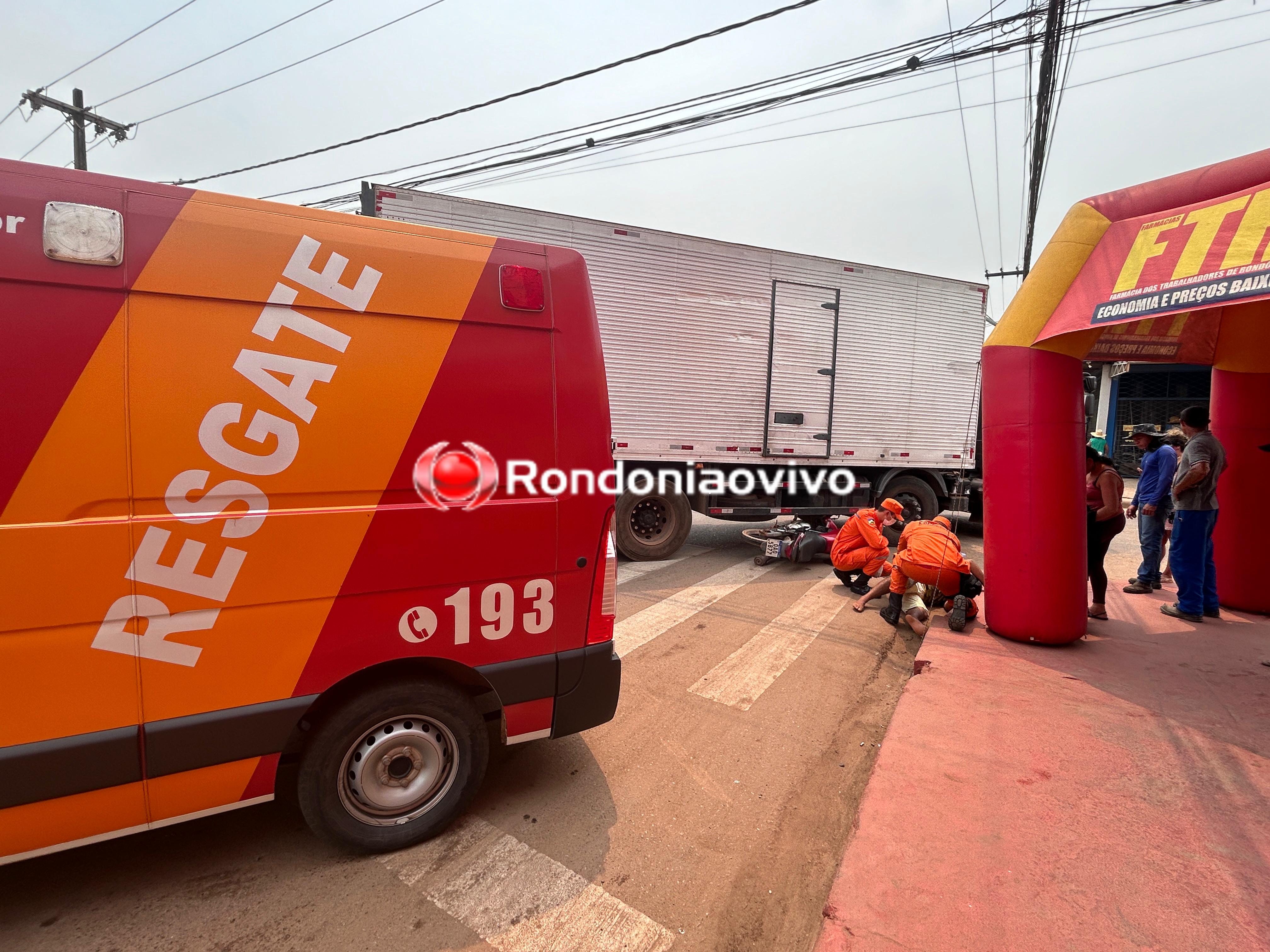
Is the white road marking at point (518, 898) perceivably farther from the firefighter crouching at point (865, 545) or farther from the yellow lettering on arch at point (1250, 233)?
the firefighter crouching at point (865, 545)

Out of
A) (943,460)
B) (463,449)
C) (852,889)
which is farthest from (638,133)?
(852,889)

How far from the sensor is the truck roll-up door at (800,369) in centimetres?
866

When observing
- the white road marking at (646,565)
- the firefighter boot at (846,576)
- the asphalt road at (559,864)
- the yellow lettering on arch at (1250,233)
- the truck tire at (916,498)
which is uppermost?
the yellow lettering on arch at (1250,233)

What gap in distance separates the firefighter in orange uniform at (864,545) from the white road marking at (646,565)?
2280 mm

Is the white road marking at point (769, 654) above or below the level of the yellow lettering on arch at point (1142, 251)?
below

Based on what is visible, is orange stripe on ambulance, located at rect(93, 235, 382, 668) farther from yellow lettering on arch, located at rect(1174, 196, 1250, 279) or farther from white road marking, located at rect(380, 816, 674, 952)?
yellow lettering on arch, located at rect(1174, 196, 1250, 279)

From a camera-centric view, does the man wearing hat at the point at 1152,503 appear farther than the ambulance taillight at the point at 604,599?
Yes

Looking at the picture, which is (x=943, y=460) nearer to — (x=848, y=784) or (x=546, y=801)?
(x=848, y=784)

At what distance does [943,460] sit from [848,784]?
8.17m

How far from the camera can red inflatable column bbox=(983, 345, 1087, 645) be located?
4562mm

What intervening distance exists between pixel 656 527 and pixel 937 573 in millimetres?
3866

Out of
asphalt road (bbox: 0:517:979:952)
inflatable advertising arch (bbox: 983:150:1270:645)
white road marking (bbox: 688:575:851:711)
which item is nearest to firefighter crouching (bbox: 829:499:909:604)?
white road marking (bbox: 688:575:851:711)

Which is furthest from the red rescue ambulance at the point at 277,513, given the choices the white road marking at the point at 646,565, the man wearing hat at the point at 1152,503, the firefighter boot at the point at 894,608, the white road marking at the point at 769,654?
the man wearing hat at the point at 1152,503

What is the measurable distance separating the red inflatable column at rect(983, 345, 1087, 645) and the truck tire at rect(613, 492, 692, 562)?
164 inches
